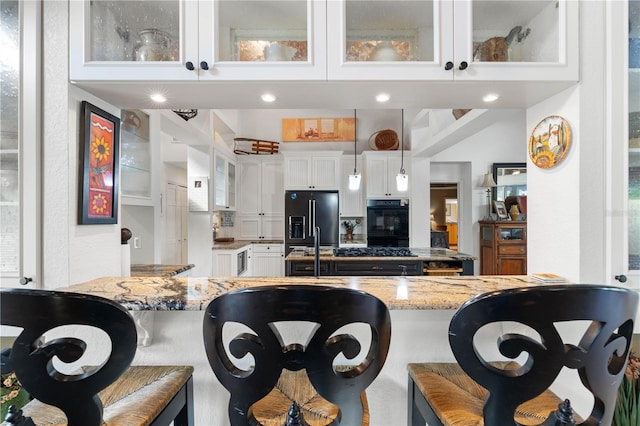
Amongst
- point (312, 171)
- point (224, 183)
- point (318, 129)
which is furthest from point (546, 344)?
point (318, 129)

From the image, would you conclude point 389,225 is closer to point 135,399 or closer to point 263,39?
point 263,39

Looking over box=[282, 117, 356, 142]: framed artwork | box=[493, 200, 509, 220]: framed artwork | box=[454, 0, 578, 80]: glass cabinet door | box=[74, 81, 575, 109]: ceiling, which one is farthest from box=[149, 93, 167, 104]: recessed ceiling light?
box=[493, 200, 509, 220]: framed artwork

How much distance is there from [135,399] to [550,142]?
1.98m

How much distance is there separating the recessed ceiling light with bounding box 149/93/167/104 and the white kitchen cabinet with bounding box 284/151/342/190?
3537 millimetres

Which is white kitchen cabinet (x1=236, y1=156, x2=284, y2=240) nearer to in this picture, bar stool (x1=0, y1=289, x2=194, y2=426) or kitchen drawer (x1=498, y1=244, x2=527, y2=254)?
kitchen drawer (x1=498, y1=244, x2=527, y2=254)

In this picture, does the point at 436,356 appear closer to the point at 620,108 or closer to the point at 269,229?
the point at 620,108

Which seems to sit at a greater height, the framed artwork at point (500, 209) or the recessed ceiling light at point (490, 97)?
the recessed ceiling light at point (490, 97)

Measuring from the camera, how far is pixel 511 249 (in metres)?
4.57

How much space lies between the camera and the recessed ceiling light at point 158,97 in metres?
1.38

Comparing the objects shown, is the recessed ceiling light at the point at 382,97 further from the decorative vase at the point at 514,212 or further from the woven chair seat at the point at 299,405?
the decorative vase at the point at 514,212

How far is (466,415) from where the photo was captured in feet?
2.67

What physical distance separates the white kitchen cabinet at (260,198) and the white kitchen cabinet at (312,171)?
0.53 metres

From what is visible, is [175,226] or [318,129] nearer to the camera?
[175,226]

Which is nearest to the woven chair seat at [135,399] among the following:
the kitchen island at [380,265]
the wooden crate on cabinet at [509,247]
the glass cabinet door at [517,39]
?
the glass cabinet door at [517,39]
